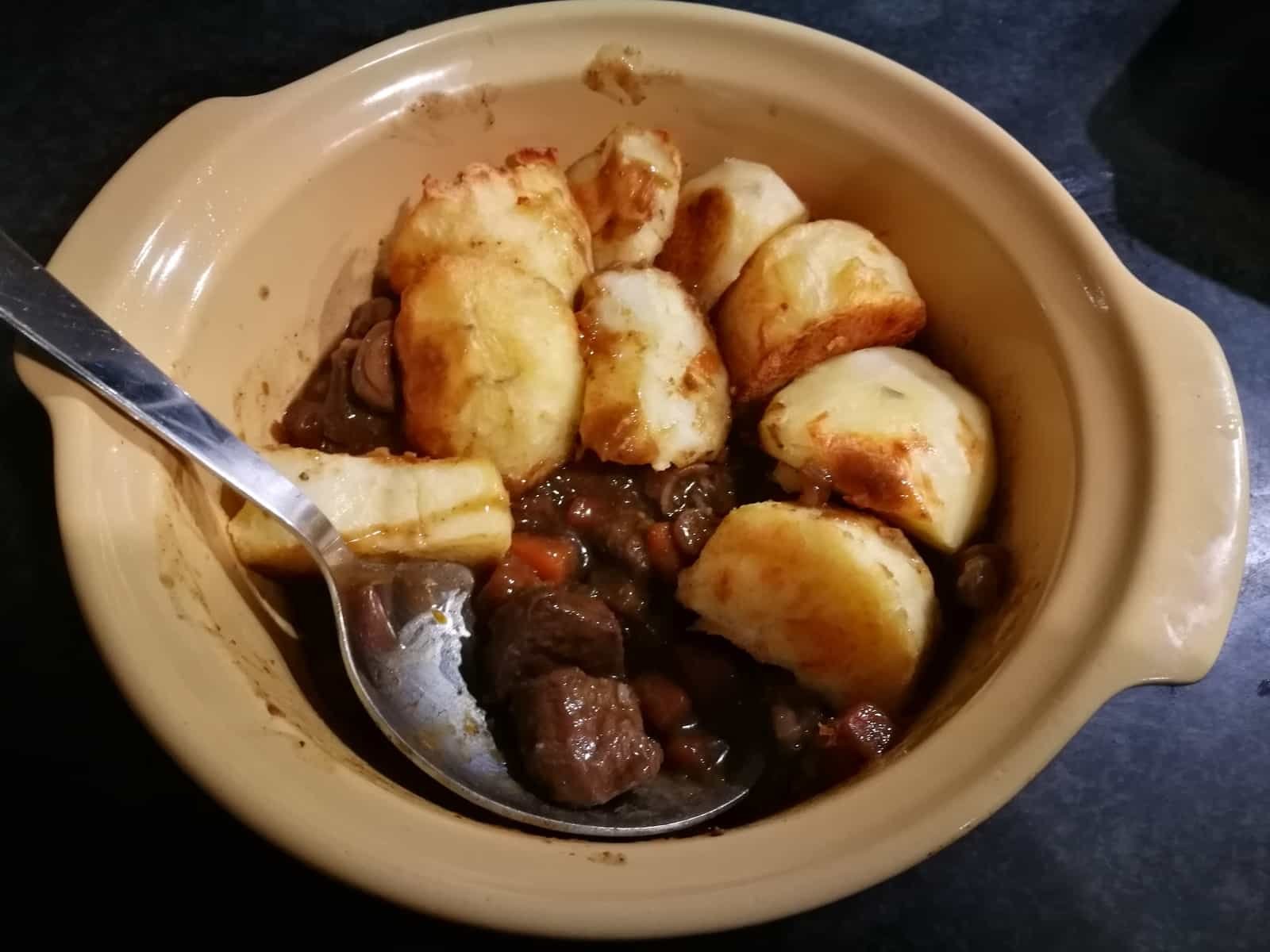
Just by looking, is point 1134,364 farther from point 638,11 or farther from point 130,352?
point 130,352

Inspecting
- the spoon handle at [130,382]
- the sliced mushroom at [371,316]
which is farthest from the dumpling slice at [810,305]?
the spoon handle at [130,382]

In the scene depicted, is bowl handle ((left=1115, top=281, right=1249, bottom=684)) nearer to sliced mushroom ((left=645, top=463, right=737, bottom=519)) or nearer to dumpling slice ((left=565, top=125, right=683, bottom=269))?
sliced mushroom ((left=645, top=463, right=737, bottom=519))

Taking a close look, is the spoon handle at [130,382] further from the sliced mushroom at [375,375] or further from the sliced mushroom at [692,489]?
the sliced mushroom at [692,489]

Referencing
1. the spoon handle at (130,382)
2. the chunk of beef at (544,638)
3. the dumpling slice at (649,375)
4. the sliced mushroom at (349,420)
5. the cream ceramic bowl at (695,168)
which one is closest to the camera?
the cream ceramic bowl at (695,168)

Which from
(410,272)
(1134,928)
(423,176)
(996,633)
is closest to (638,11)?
(423,176)

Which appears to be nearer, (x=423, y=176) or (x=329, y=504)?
(x=329, y=504)

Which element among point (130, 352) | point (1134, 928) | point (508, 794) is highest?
point (130, 352)

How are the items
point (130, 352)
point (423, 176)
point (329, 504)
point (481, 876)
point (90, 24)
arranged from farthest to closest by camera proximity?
point (90, 24)
point (423, 176)
point (329, 504)
point (130, 352)
point (481, 876)
